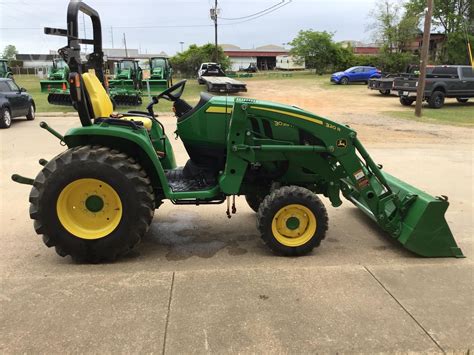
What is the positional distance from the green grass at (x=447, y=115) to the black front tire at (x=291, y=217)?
42.5 feet

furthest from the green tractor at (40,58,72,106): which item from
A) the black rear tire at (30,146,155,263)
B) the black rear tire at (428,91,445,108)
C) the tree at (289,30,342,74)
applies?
the tree at (289,30,342,74)

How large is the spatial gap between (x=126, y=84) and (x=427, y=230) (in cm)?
1864

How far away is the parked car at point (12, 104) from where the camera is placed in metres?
13.0

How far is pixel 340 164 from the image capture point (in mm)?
4301

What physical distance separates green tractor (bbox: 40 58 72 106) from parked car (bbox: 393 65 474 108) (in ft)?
48.3

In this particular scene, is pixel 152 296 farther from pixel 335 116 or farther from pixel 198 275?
pixel 335 116

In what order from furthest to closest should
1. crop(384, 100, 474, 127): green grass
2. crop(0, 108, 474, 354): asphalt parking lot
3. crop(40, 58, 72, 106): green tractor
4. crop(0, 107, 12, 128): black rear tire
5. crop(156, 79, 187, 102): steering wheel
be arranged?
crop(40, 58, 72, 106): green tractor, crop(384, 100, 474, 127): green grass, crop(0, 107, 12, 128): black rear tire, crop(156, 79, 187, 102): steering wheel, crop(0, 108, 474, 354): asphalt parking lot

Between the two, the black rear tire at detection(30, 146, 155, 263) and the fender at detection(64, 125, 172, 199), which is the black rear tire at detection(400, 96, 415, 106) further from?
the black rear tire at detection(30, 146, 155, 263)

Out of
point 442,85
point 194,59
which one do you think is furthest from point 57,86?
point 194,59

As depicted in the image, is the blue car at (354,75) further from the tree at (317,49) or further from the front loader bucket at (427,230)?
the front loader bucket at (427,230)

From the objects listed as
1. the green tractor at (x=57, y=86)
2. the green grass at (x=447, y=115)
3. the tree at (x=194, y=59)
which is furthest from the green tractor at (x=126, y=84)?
the tree at (x=194, y=59)

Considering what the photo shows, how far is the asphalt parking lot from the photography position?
2.91 meters

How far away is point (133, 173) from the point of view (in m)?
3.89

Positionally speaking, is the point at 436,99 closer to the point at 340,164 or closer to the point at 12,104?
the point at 12,104
